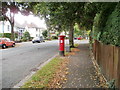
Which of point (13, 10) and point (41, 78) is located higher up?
point (13, 10)

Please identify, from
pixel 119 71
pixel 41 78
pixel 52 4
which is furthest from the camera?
pixel 52 4

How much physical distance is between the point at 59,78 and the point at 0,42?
18.1m

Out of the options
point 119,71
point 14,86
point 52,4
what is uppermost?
point 52,4

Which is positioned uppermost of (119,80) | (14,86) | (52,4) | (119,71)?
(52,4)

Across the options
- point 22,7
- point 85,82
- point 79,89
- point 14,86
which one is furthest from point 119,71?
point 22,7

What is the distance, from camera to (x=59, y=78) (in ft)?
19.9

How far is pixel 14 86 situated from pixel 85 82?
8.30ft

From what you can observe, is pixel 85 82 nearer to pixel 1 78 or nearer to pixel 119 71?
pixel 119 71

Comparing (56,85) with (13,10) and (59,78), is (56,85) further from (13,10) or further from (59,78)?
(13,10)

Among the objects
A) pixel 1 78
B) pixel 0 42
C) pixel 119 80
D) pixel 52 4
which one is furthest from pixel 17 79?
pixel 0 42

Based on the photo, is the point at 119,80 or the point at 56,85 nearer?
the point at 119,80

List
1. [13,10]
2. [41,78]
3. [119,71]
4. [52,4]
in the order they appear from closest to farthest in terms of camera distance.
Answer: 1. [119,71]
2. [41,78]
3. [52,4]
4. [13,10]

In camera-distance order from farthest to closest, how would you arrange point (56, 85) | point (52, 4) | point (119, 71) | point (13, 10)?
point (13, 10) → point (52, 4) → point (56, 85) → point (119, 71)

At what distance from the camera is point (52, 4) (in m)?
8.66
